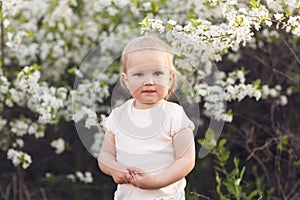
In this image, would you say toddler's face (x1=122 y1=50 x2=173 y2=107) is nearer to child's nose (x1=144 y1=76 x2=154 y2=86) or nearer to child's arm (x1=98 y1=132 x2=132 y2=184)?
child's nose (x1=144 y1=76 x2=154 y2=86)

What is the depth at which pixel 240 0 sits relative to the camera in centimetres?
377

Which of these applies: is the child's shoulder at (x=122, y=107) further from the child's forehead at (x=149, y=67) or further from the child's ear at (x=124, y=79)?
the child's forehead at (x=149, y=67)

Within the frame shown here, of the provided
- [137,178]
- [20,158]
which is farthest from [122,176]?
[20,158]

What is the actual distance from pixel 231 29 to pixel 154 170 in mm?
777

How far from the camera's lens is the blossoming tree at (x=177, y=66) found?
3.64m

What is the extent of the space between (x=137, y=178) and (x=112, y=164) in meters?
0.13

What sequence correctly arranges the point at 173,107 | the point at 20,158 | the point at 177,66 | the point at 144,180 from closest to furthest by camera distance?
the point at 144,180 < the point at 173,107 < the point at 177,66 < the point at 20,158

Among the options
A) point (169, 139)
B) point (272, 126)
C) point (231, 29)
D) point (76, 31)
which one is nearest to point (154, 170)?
point (169, 139)

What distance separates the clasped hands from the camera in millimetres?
2465

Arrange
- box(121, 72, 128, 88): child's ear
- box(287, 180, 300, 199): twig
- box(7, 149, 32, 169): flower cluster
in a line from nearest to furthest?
box(121, 72, 128, 88): child's ear < box(7, 149, 32, 169): flower cluster < box(287, 180, 300, 199): twig

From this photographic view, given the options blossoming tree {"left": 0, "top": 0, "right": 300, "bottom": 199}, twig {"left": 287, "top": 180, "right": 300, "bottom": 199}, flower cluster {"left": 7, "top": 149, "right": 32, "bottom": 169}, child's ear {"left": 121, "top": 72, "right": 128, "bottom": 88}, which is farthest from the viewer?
twig {"left": 287, "top": 180, "right": 300, "bottom": 199}

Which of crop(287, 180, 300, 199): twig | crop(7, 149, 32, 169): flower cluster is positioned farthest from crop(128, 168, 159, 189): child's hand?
crop(287, 180, 300, 199): twig

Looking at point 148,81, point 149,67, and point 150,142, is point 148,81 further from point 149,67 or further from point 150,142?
point 150,142

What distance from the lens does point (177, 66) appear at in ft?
11.6
